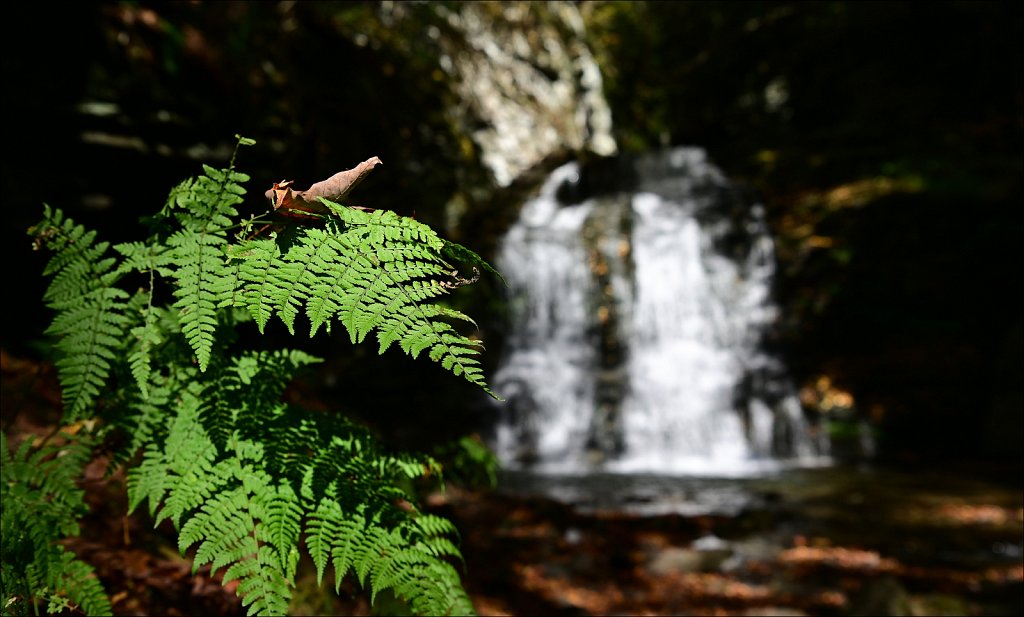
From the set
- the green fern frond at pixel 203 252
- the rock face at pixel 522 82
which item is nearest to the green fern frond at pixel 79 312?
the green fern frond at pixel 203 252

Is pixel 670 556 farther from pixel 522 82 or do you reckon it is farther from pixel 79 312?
pixel 522 82

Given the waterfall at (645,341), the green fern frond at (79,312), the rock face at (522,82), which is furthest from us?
the rock face at (522,82)

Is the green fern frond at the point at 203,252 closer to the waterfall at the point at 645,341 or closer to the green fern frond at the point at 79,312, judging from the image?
the green fern frond at the point at 79,312

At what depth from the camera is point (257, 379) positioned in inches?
73.1

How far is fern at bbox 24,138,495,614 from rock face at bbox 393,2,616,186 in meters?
9.34

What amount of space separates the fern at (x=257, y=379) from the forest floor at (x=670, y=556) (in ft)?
1.97

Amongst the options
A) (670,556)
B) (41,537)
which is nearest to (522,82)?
(670,556)

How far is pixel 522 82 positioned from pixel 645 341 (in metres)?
6.86

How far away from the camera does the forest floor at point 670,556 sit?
222 cm

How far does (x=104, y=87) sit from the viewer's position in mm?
4418

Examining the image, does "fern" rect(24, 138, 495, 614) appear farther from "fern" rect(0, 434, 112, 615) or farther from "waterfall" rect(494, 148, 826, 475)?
"waterfall" rect(494, 148, 826, 475)

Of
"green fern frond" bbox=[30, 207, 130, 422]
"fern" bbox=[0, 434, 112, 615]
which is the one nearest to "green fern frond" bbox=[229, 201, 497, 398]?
"green fern frond" bbox=[30, 207, 130, 422]

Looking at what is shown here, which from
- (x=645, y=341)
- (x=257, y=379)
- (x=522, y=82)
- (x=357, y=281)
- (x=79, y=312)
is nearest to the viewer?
(x=357, y=281)

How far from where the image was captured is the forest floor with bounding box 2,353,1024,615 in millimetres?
2217
